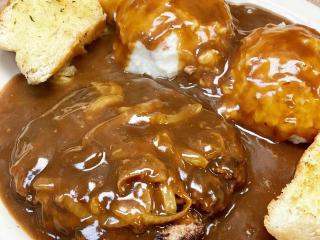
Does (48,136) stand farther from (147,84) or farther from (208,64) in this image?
(208,64)

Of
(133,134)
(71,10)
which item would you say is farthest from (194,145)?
(71,10)

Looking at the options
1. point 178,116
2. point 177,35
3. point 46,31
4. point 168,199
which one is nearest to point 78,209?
point 168,199

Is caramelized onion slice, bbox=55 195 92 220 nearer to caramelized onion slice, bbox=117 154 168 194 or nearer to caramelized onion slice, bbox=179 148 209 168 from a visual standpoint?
caramelized onion slice, bbox=117 154 168 194

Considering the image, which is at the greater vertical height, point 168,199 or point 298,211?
point 168,199

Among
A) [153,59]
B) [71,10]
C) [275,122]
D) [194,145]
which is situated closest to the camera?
[194,145]

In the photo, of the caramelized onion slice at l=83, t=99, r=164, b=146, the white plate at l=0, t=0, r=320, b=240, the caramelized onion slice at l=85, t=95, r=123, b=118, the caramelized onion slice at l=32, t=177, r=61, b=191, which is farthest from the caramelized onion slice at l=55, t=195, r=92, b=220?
the white plate at l=0, t=0, r=320, b=240

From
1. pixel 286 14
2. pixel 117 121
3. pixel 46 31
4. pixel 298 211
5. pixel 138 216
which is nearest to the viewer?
pixel 138 216

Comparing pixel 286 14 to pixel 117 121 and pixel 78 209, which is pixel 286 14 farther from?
pixel 78 209
